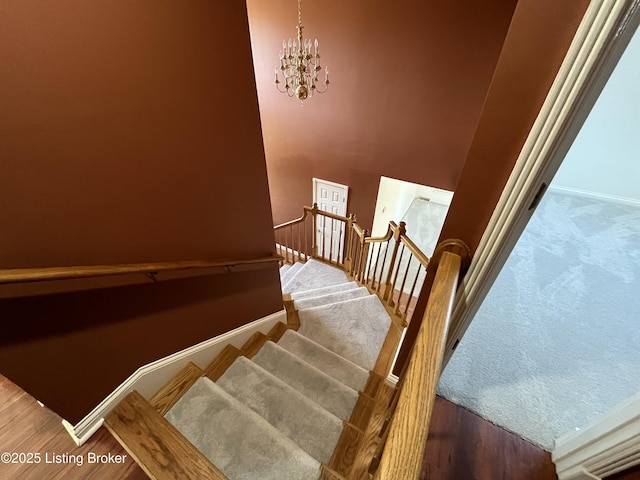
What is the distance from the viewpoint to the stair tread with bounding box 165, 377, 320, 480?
124 cm

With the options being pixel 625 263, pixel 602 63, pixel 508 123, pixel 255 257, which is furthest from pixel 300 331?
pixel 625 263

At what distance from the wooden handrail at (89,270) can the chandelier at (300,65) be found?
2.43 metres

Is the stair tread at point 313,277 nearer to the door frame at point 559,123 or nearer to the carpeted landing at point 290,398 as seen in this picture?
the carpeted landing at point 290,398

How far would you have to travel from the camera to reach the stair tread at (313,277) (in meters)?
3.69

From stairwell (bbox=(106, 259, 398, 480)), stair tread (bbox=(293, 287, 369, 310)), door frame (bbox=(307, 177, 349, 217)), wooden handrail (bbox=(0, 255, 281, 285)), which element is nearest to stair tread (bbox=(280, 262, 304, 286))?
stair tread (bbox=(293, 287, 369, 310))

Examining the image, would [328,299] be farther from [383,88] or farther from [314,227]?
[383,88]

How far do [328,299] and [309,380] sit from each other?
1.14m

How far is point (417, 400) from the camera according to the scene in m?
0.64

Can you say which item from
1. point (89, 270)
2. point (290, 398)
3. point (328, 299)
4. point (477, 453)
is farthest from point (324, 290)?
point (89, 270)

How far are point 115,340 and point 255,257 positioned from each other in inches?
36.7

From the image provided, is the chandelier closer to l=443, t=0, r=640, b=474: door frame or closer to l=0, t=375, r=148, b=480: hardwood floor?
l=443, t=0, r=640, b=474: door frame

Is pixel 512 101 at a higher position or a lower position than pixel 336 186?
higher

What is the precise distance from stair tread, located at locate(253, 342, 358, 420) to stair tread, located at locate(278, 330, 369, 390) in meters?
0.18

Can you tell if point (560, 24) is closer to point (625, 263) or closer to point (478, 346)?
point (478, 346)
